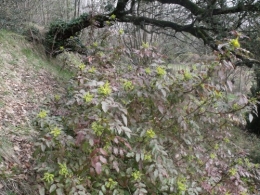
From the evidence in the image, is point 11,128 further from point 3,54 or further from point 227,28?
point 227,28

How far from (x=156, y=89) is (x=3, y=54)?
15.4ft

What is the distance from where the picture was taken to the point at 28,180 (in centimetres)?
289

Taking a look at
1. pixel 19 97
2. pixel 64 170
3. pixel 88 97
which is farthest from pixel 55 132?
pixel 19 97

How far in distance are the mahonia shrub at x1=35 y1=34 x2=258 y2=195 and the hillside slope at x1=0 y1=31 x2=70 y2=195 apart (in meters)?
0.58

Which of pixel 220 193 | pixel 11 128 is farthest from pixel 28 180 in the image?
pixel 220 193

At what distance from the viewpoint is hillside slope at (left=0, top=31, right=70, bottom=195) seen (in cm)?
298

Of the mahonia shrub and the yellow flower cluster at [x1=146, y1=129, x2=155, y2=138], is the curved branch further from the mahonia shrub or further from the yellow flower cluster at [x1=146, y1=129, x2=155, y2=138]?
the yellow flower cluster at [x1=146, y1=129, x2=155, y2=138]

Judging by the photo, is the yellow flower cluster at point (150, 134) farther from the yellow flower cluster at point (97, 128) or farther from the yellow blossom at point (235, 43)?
the yellow blossom at point (235, 43)

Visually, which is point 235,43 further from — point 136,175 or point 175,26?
point 175,26

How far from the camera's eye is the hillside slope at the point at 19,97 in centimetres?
298

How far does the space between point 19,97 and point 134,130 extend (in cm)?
293

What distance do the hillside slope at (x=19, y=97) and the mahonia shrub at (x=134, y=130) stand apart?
0.58 metres

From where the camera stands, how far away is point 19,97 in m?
4.79

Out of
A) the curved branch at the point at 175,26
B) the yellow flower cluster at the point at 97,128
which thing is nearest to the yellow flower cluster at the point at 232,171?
the yellow flower cluster at the point at 97,128
